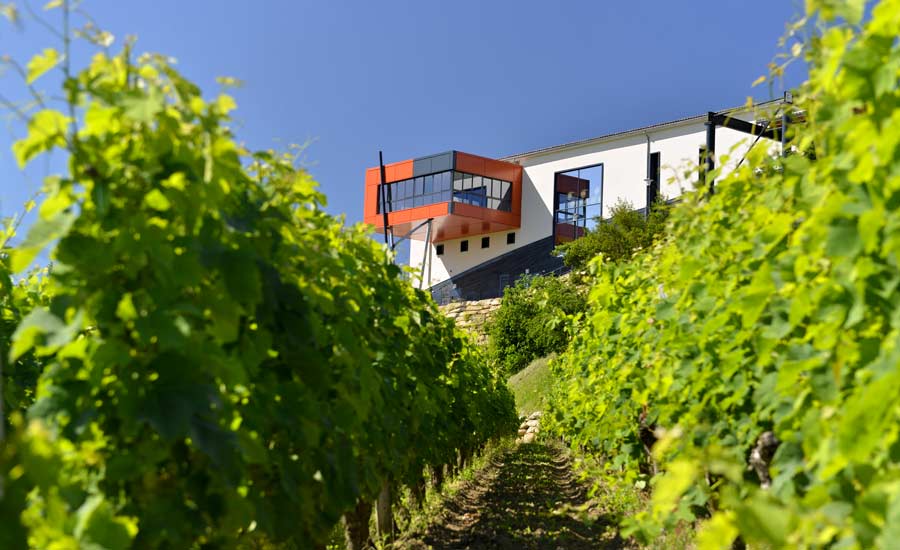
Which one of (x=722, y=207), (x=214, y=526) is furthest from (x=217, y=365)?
(x=722, y=207)

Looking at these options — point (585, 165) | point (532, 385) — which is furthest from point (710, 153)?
point (585, 165)

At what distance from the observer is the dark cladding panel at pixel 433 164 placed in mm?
36188

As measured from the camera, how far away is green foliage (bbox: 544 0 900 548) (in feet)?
4.83

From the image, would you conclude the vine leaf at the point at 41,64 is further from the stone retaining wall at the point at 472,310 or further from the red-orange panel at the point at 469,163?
the red-orange panel at the point at 469,163

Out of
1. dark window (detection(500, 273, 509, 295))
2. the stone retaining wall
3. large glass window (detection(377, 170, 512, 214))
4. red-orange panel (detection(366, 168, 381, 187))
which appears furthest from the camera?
red-orange panel (detection(366, 168, 381, 187))

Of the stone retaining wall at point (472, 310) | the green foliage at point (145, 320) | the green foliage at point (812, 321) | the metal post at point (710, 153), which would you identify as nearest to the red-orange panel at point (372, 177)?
the stone retaining wall at point (472, 310)

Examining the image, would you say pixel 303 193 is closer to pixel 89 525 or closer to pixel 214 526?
pixel 214 526

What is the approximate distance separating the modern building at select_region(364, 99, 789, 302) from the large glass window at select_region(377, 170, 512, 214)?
0.05 metres

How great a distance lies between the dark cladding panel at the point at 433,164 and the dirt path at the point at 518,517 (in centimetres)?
2597

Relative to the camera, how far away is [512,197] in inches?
1527

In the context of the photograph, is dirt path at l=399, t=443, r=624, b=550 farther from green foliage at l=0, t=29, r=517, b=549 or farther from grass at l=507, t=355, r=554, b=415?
grass at l=507, t=355, r=554, b=415

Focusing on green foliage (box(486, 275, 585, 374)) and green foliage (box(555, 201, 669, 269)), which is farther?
green foliage (box(555, 201, 669, 269))

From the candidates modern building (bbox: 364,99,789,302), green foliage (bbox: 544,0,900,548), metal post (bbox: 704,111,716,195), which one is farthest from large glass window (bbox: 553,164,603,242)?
green foliage (bbox: 544,0,900,548)

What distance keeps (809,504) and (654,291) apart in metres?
3.39
